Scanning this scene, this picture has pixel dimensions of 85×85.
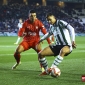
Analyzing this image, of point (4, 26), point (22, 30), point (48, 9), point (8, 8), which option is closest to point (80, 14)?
point (48, 9)

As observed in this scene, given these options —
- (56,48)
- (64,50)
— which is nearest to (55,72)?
(64,50)

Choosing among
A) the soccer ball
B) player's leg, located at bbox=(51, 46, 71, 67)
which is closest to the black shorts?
player's leg, located at bbox=(51, 46, 71, 67)

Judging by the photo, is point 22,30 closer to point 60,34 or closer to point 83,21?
point 60,34

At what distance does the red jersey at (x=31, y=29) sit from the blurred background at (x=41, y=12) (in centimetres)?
3455

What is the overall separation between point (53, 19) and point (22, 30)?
2288 mm

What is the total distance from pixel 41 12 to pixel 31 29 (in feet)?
153

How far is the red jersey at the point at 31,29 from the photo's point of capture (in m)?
11.6

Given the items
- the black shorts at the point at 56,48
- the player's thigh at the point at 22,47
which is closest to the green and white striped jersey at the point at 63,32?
the black shorts at the point at 56,48

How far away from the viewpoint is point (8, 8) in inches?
2178

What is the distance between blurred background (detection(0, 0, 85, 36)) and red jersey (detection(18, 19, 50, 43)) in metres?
34.6

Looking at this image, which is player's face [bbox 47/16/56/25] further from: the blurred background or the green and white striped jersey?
the blurred background

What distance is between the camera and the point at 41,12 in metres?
57.9

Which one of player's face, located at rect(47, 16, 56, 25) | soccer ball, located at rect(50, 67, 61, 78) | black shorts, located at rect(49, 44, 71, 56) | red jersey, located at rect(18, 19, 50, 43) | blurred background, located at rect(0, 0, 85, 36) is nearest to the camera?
soccer ball, located at rect(50, 67, 61, 78)

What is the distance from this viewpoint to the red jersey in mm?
11633
